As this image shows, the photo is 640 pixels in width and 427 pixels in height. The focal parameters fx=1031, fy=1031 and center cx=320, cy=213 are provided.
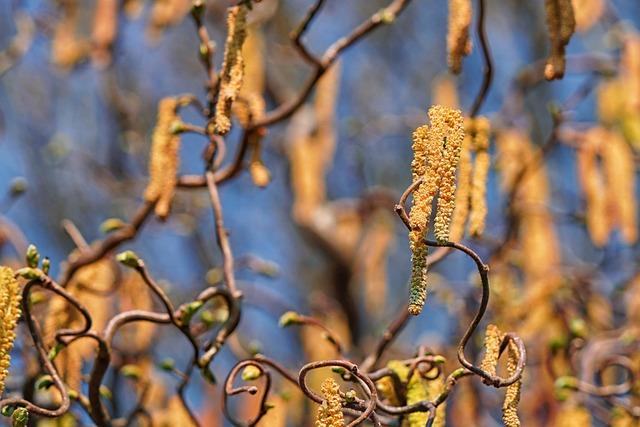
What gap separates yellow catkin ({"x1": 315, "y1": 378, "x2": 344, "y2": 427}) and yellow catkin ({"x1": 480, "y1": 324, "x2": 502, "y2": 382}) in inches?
7.3

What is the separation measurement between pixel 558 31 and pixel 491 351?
540 mm

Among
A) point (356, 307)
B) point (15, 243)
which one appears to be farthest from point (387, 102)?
point (15, 243)

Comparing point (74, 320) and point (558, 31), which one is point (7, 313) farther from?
point (558, 31)

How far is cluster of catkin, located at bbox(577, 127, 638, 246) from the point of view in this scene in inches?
89.7

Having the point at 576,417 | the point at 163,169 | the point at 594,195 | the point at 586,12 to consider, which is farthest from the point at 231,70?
the point at 586,12

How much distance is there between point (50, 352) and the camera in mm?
1424

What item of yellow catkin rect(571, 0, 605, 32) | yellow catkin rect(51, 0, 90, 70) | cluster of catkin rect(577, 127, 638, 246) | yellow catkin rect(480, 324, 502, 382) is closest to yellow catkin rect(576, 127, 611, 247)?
cluster of catkin rect(577, 127, 638, 246)

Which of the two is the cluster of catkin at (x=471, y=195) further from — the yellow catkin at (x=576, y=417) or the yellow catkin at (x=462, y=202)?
the yellow catkin at (x=576, y=417)

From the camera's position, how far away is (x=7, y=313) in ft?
3.82

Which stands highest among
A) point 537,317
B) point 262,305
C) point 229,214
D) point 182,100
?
point 182,100

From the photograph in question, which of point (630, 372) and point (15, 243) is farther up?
point (15, 243)

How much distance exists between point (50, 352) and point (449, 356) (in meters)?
1.28

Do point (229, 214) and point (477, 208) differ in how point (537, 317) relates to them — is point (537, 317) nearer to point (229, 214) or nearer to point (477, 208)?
point (477, 208)

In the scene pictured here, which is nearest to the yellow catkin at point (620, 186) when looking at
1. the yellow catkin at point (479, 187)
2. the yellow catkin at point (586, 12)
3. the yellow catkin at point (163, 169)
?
A: the yellow catkin at point (586, 12)
